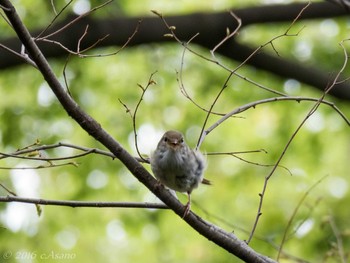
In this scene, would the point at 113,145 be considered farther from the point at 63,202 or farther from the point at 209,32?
the point at 209,32

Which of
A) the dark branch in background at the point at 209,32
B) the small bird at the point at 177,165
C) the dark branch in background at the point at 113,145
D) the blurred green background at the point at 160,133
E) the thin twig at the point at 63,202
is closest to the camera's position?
the dark branch in background at the point at 113,145

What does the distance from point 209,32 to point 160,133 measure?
129 cm

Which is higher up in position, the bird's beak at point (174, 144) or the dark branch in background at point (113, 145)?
the bird's beak at point (174, 144)

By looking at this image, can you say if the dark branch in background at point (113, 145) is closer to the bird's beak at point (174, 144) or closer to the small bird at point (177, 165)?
the small bird at point (177, 165)

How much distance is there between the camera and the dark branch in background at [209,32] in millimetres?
6852

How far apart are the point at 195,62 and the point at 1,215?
11.3 feet

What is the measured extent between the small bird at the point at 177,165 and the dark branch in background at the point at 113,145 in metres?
0.30

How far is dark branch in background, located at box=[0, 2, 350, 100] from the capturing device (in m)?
6.85

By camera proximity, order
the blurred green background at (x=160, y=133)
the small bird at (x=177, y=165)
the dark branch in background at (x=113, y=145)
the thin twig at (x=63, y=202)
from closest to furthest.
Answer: the dark branch in background at (x=113, y=145), the thin twig at (x=63, y=202), the small bird at (x=177, y=165), the blurred green background at (x=160, y=133)

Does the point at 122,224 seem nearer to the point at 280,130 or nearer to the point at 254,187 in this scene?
the point at 254,187

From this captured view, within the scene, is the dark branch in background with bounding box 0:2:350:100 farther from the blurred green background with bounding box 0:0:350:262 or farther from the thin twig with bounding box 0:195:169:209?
the thin twig with bounding box 0:195:169:209

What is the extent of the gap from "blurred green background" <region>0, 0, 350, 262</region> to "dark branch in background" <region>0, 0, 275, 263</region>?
4.21 m

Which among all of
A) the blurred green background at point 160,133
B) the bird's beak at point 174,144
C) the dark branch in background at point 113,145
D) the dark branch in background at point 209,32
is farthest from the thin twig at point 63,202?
the blurred green background at point 160,133

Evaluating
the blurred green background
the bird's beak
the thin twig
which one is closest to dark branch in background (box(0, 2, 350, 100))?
the blurred green background
